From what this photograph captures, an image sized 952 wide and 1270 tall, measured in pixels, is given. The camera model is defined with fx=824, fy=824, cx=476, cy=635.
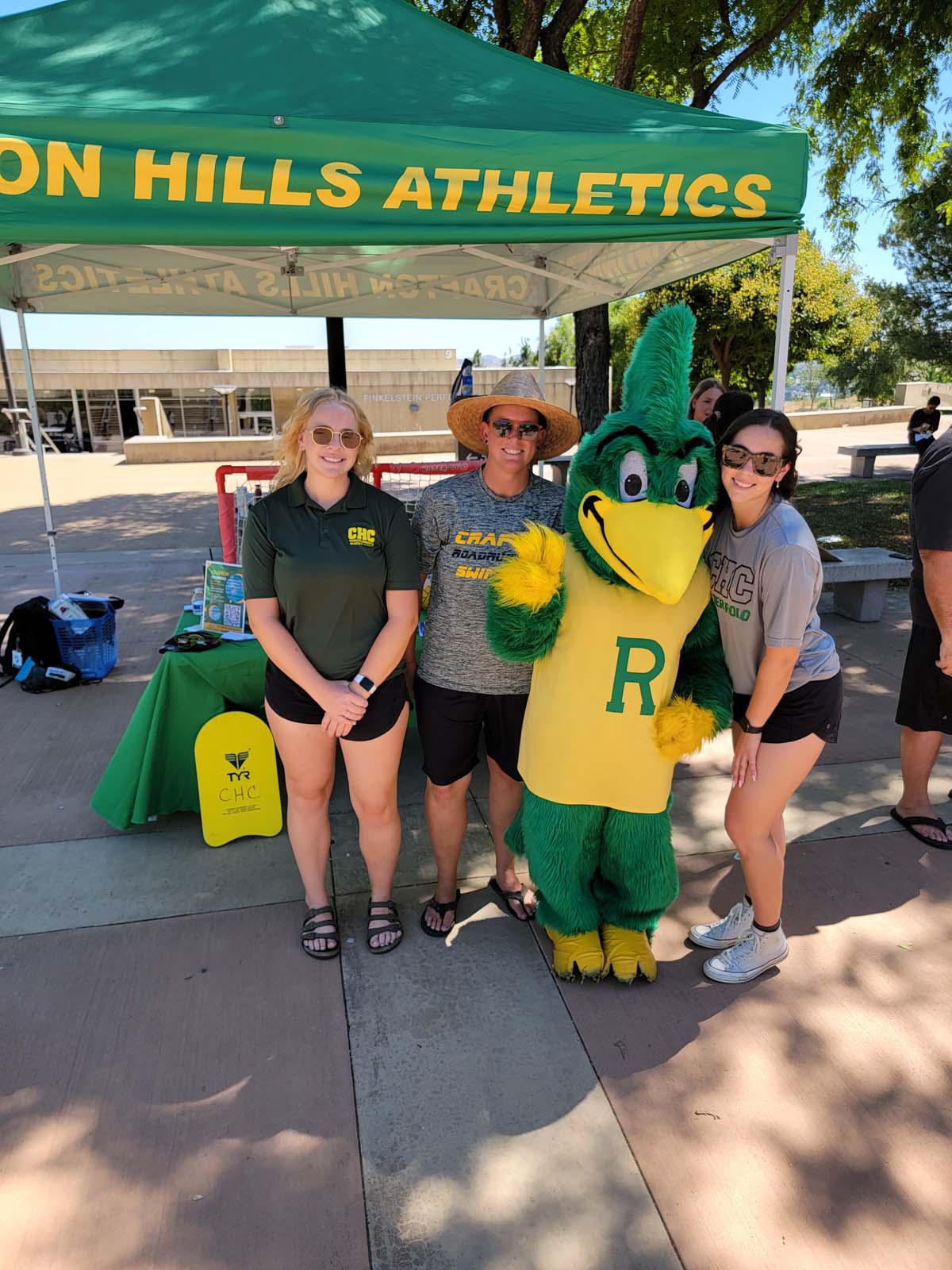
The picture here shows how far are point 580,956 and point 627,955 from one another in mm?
152

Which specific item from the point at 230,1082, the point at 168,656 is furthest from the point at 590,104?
the point at 230,1082

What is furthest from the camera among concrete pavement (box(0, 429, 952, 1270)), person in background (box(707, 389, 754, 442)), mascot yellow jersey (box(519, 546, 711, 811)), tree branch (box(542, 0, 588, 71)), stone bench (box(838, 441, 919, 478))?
stone bench (box(838, 441, 919, 478))

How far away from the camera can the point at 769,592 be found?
7.47 feet

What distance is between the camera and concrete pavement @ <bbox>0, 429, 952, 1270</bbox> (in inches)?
75.5

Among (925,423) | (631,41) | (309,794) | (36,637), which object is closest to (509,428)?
(309,794)

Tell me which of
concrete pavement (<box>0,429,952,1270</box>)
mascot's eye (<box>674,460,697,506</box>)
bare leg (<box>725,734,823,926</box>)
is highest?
mascot's eye (<box>674,460,697,506</box>)

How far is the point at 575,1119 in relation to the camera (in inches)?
86.7

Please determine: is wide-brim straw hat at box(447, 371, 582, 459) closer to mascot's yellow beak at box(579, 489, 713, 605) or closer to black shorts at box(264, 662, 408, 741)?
mascot's yellow beak at box(579, 489, 713, 605)

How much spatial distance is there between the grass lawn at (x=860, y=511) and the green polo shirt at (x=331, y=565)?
21.8ft

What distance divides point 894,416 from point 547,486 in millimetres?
29577

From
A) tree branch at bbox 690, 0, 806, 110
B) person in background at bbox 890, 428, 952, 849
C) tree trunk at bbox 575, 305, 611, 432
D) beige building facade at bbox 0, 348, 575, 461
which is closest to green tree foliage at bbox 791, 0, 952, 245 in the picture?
tree branch at bbox 690, 0, 806, 110

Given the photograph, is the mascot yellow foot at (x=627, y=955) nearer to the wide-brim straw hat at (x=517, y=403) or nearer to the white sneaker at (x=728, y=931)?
the white sneaker at (x=728, y=931)

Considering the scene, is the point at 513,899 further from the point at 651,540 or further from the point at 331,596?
the point at 651,540

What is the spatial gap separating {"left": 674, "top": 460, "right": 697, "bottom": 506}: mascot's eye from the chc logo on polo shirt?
0.91 m
